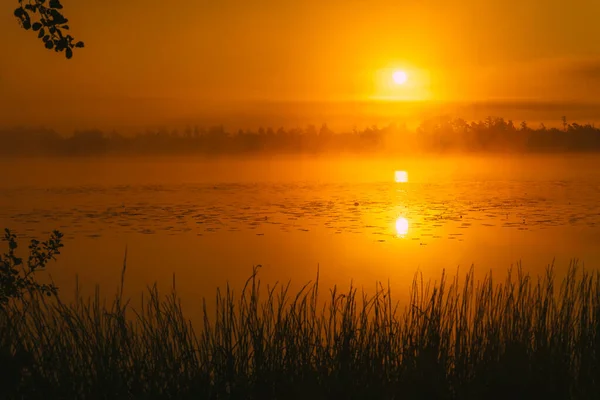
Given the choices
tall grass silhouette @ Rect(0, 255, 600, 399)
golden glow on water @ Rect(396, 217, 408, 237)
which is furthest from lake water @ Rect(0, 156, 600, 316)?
tall grass silhouette @ Rect(0, 255, 600, 399)

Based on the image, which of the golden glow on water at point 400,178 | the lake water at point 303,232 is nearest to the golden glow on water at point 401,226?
the lake water at point 303,232

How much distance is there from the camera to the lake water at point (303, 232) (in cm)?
1109

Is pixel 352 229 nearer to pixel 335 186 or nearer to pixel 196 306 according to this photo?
pixel 196 306

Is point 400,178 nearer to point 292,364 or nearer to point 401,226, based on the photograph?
point 401,226

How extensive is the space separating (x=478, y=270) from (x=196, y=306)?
14.8 ft

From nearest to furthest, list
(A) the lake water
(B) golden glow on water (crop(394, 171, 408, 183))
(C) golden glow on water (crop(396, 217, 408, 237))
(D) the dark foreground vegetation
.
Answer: (D) the dark foreground vegetation
(A) the lake water
(C) golden glow on water (crop(396, 217, 408, 237))
(B) golden glow on water (crop(394, 171, 408, 183))

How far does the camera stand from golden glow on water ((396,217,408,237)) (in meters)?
13.5

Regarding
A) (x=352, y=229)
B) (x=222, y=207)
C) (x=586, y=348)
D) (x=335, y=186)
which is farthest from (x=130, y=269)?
(x=335, y=186)

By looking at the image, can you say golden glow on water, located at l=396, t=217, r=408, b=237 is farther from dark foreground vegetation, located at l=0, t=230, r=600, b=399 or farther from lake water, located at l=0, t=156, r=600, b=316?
dark foreground vegetation, located at l=0, t=230, r=600, b=399

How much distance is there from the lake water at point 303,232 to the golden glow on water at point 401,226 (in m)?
0.04

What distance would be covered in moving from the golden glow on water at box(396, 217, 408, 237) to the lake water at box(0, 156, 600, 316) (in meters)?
0.04

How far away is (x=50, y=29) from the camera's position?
407 centimetres

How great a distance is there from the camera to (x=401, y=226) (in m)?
14.2

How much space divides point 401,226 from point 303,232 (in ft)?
6.43
